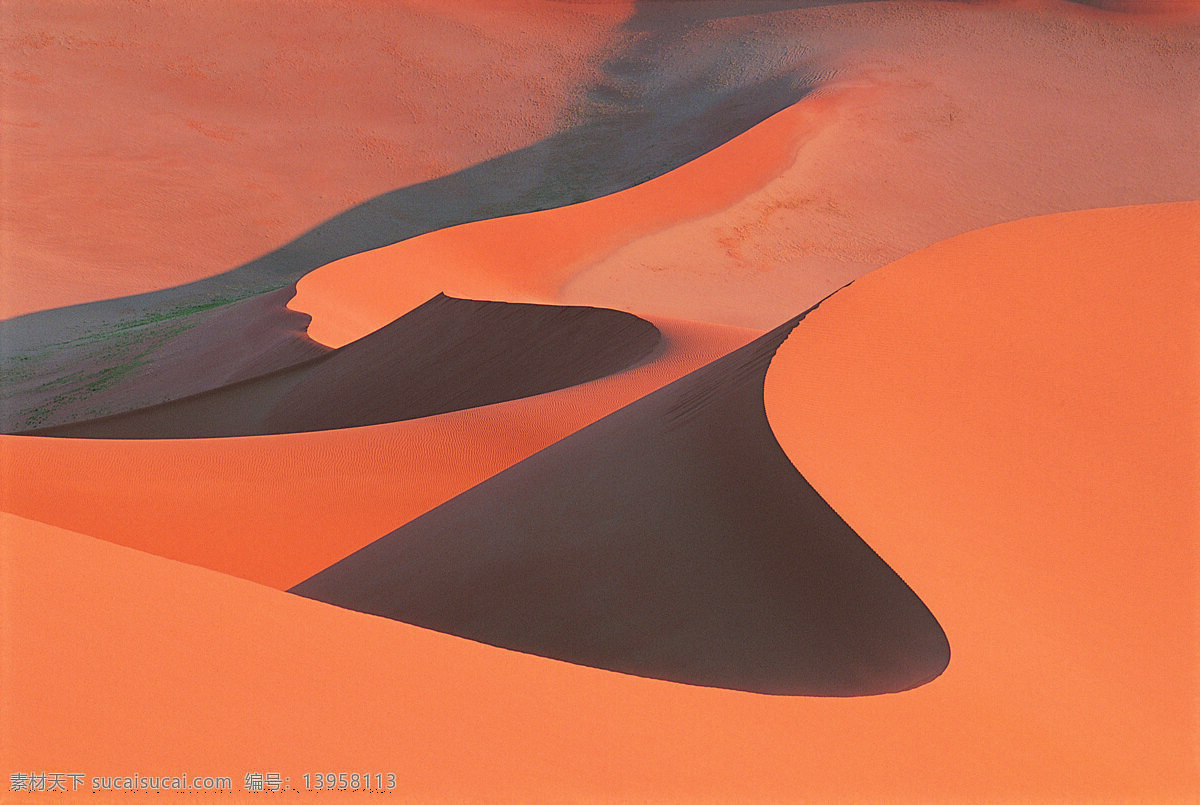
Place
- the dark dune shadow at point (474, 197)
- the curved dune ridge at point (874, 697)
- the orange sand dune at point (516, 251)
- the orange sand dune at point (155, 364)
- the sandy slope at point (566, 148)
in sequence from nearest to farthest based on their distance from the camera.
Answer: the curved dune ridge at point (874, 697) < the orange sand dune at point (155, 364) < the orange sand dune at point (516, 251) < the dark dune shadow at point (474, 197) < the sandy slope at point (566, 148)

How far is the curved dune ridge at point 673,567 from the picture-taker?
4.34 meters

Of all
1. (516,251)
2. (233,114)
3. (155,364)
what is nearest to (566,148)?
(233,114)

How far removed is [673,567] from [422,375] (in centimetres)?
667

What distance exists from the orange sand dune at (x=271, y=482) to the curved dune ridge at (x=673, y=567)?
37cm

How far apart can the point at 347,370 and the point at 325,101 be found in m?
21.1

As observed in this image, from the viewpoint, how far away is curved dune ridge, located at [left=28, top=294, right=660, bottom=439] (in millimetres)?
10758

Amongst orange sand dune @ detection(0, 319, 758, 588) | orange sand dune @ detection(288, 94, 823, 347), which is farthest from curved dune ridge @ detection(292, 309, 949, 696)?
orange sand dune @ detection(288, 94, 823, 347)

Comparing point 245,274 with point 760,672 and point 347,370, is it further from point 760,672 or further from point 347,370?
point 760,672

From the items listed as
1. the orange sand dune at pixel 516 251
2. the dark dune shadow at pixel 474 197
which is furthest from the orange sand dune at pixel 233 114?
the orange sand dune at pixel 516 251

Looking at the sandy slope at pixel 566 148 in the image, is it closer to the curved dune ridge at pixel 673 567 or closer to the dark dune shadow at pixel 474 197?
the dark dune shadow at pixel 474 197

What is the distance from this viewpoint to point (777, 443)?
5074 millimetres

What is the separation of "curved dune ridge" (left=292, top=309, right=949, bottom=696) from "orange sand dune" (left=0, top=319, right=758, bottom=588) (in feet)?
1.22

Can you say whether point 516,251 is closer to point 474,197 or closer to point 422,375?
point 422,375

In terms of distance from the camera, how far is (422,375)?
37.0ft
